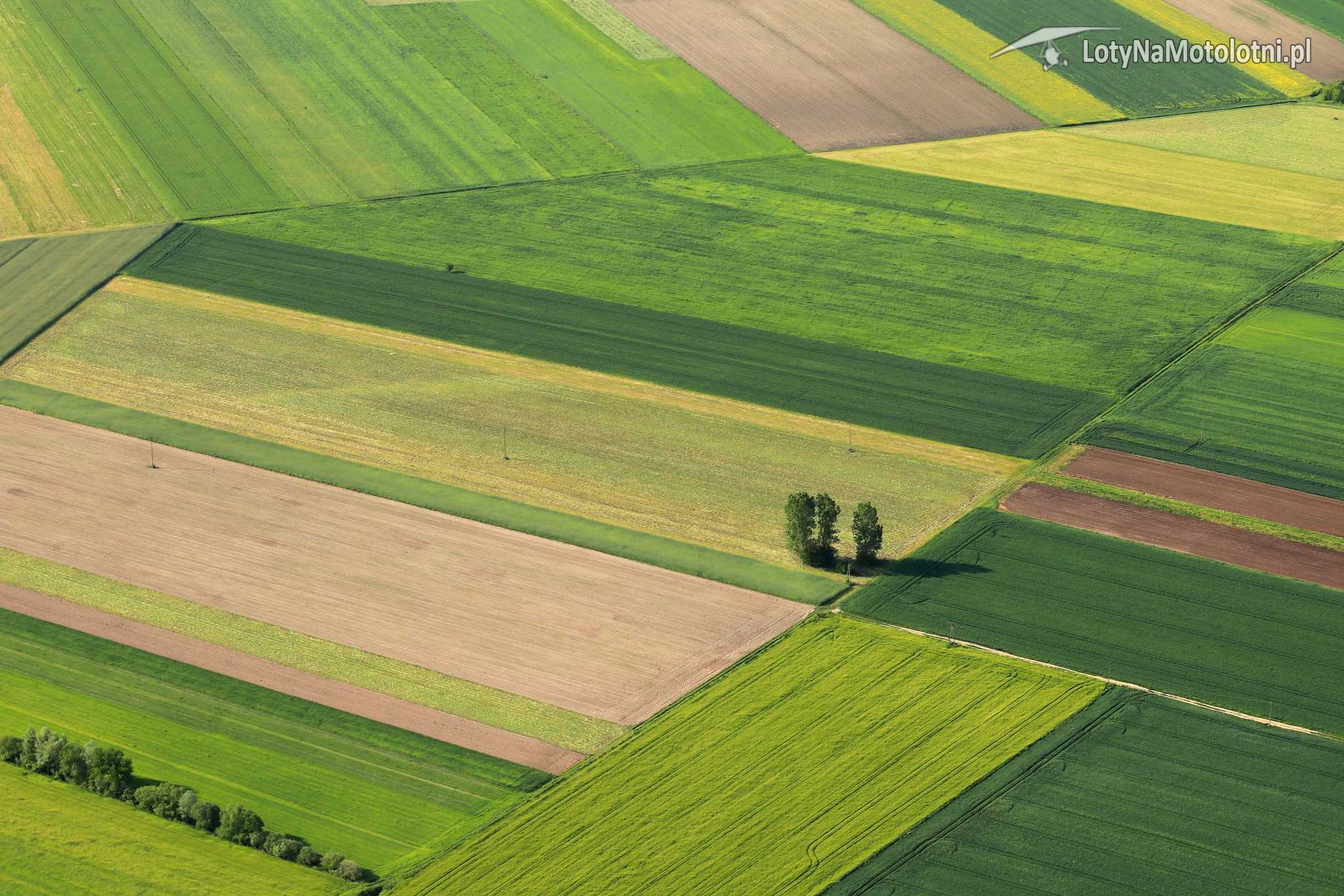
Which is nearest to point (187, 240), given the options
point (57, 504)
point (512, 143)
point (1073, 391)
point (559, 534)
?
point (512, 143)

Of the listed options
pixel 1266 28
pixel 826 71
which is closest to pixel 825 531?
pixel 826 71

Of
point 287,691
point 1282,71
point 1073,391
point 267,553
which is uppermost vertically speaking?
point 1282,71

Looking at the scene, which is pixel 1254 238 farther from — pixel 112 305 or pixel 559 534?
pixel 112 305

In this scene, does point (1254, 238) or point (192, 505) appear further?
point (1254, 238)

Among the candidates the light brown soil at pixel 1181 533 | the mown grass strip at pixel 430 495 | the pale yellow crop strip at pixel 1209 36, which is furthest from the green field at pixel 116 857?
the pale yellow crop strip at pixel 1209 36

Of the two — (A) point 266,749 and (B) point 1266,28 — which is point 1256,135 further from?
(A) point 266,749

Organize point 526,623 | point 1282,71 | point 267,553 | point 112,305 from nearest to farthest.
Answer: point 526,623 < point 267,553 < point 112,305 < point 1282,71
